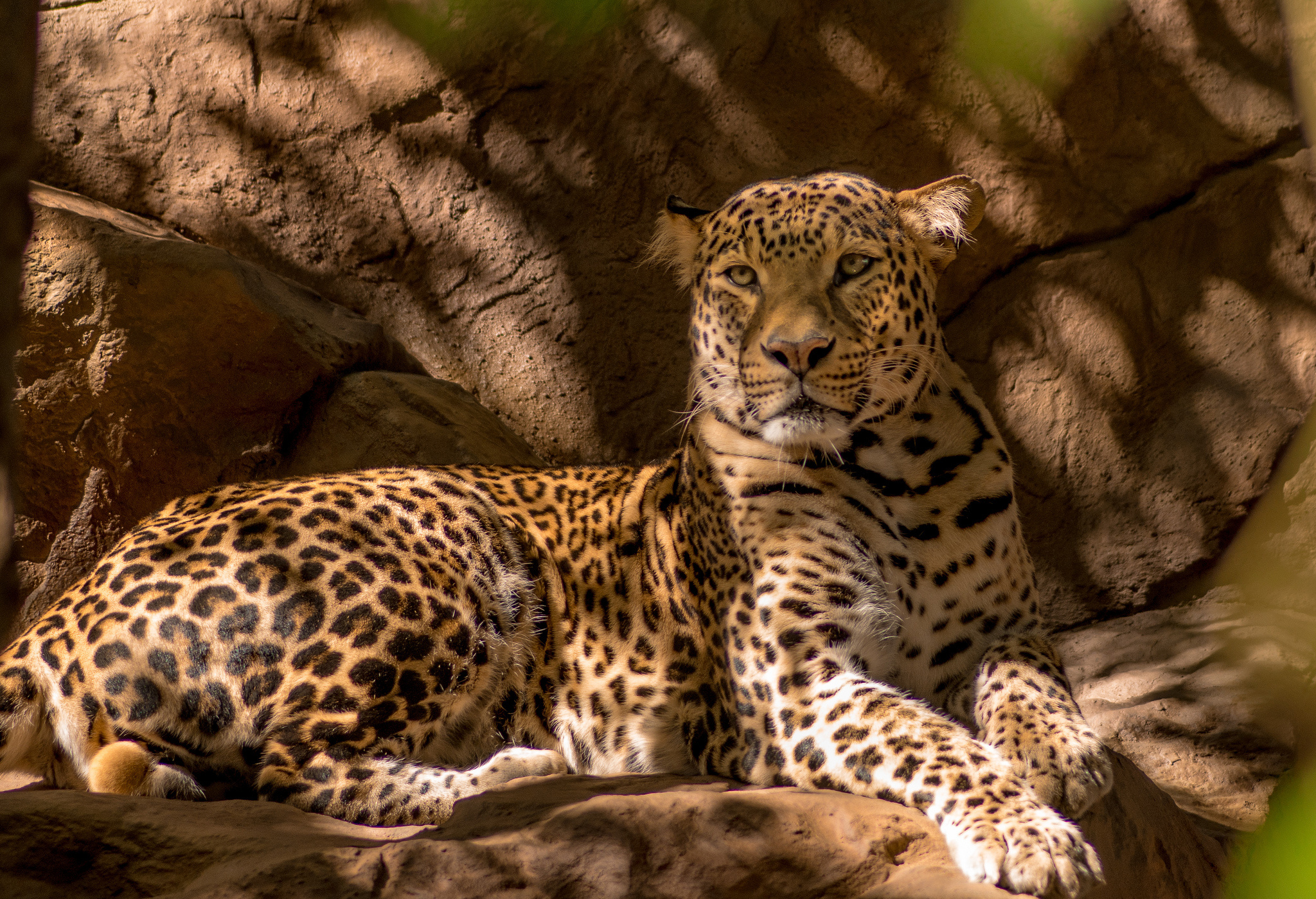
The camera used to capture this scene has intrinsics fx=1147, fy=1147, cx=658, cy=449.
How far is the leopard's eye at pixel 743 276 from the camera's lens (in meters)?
4.82

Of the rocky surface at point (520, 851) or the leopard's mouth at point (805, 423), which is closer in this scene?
the rocky surface at point (520, 851)

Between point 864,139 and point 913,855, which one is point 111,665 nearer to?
point 913,855

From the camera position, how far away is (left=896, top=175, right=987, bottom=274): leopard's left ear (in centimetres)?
484

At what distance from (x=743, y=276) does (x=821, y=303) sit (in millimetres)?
484

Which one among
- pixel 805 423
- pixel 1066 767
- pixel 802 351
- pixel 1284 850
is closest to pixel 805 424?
pixel 805 423

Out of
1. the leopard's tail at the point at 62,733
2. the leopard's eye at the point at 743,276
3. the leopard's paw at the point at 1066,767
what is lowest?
the leopard's paw at the point at 1066,767

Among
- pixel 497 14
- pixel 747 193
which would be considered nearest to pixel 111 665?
pixel 747 193

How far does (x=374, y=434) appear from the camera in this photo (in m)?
6.59

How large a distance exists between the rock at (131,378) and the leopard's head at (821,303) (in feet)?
8.93

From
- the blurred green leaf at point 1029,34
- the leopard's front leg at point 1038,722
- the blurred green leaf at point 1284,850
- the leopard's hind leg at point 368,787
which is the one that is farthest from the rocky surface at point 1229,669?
the leopard's hind leg at point 368,787

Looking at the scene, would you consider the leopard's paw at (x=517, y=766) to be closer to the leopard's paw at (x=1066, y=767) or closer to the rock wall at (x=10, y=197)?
the leopard's paw at (x=1066, y=767)

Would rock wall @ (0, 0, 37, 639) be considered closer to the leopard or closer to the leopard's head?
the leopard

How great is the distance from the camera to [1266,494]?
272 inches

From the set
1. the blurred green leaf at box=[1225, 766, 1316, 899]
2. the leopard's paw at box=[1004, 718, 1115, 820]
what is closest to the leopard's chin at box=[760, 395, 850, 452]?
the leopard's paw at box=[1004, 718, 1115, 820]
